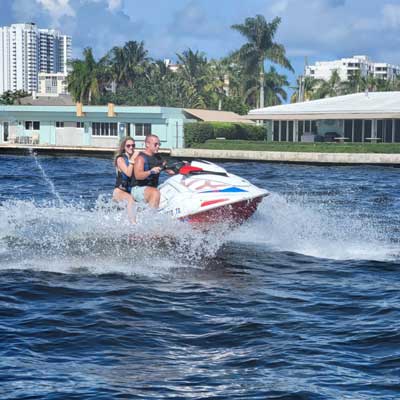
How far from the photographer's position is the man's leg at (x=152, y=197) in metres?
11.3

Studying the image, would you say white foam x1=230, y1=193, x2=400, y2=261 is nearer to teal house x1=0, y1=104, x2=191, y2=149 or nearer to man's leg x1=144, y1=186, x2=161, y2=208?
man's leg x1=144, y1=186, x2=161, y2=208

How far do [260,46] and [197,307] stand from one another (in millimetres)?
66857

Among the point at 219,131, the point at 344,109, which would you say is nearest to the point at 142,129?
the point at 219,131

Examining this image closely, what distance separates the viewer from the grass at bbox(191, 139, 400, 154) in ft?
144

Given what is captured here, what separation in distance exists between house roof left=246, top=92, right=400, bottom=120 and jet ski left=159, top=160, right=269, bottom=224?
38716 millimetres

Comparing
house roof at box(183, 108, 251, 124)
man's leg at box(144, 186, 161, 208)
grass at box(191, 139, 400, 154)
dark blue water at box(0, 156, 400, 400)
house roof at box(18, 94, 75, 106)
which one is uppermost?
house roof at box(18, 94, 75, 106)

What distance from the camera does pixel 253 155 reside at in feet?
152

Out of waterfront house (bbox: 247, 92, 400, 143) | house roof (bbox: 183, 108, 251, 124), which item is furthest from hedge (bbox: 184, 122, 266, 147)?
waterfront house (bbox: 247, 92, 400, 143)

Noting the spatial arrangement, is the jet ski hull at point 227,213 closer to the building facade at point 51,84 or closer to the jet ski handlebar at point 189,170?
the jet ski handlebar at point 189,170

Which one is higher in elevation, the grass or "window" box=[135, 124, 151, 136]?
"window" box=[135, 124, 151, 136]

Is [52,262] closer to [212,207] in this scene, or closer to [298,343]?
[212,207]

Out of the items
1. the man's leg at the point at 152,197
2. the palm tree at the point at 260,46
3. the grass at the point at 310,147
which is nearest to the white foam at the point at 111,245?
the man's leg at the point at 152,197

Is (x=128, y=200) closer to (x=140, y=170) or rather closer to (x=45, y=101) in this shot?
(x=140, y=170)

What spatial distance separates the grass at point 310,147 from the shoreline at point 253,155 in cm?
114
